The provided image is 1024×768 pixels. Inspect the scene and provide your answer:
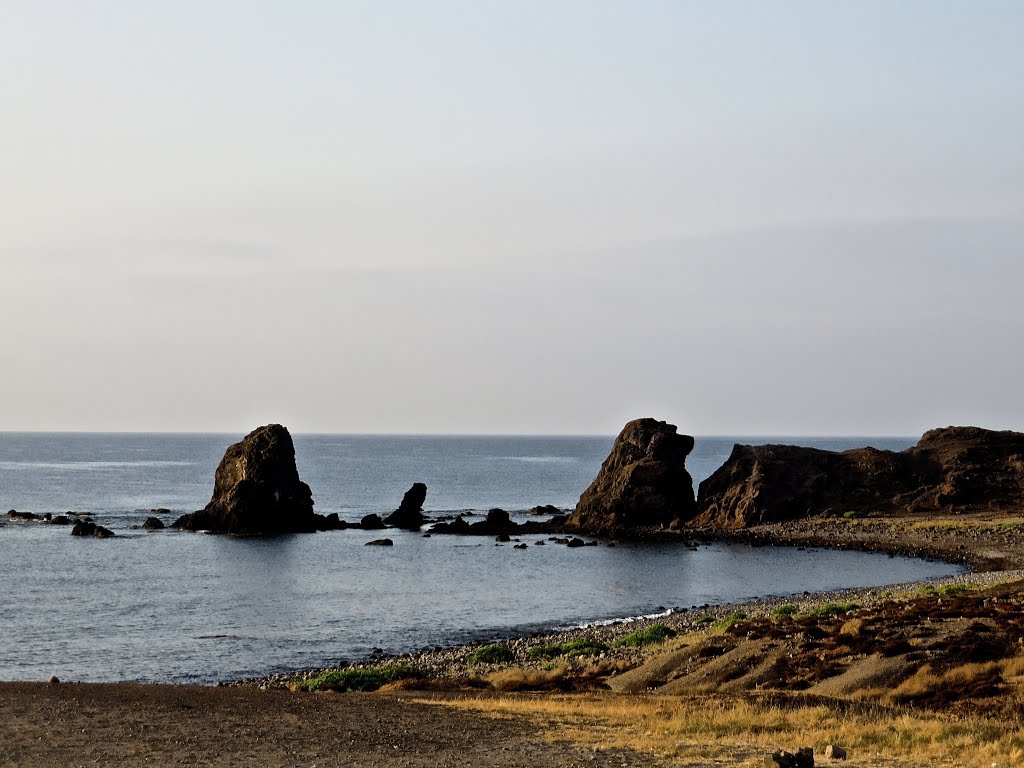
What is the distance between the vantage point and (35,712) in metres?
23.8

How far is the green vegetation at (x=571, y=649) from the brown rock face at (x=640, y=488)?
207 ft

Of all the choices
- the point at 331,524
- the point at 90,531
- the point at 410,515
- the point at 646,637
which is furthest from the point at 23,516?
the point at 646,637

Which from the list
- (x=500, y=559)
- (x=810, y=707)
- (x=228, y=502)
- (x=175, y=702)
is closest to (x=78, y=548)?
(x=228, y=502)

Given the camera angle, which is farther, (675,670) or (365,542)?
(365,542)

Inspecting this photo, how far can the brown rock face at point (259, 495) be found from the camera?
10725 cm

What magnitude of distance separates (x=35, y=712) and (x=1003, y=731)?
21.4 meters

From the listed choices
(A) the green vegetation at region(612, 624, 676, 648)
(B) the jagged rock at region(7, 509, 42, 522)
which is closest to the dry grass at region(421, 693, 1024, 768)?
(A) the green vegetation at region(612, 624, 676, 648)

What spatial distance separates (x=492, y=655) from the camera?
4300cm

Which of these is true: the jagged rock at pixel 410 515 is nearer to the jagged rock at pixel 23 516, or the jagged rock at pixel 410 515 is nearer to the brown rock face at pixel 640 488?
the brown rock face at pixel 640 488

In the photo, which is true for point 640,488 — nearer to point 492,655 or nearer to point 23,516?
point 23,516

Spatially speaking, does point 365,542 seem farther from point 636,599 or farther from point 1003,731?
point 1003,731

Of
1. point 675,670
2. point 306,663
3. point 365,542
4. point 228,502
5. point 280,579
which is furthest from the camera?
point 228,502

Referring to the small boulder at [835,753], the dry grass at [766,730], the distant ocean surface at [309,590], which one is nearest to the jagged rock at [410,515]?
the distant ocean surface at [309,590]

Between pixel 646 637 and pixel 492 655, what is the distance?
673cm
